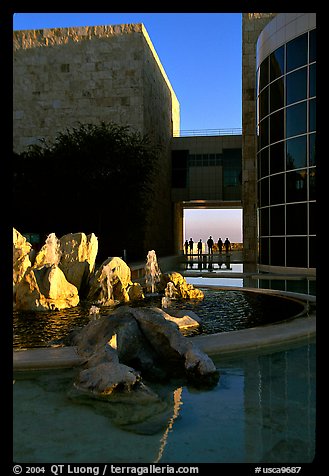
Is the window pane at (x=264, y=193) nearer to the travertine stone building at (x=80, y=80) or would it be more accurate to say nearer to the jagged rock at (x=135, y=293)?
the travertine stone building at (x=80, y=80)

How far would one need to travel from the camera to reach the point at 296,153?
22.8 meters

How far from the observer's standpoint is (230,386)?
4.91 m

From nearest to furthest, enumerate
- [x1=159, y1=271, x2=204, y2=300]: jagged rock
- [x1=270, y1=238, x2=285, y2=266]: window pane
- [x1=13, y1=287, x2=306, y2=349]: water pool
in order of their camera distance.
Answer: [x1=13, y1=287, x2=306, y2=349]: water pool → [x1=159, y1=271, x2=204, y2=300]: jagged rock → [x1=270, y1=238, x2=285, y2=266]: window pane

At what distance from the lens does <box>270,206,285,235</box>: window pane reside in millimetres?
23719

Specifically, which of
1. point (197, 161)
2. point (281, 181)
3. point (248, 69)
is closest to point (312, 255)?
point (281, 181)

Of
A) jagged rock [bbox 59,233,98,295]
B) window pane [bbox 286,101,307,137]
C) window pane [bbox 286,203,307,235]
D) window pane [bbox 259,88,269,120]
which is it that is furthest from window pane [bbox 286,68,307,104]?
jagged rock [bbox 59,233,98,295]

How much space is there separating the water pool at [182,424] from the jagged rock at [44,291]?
606 centimetres

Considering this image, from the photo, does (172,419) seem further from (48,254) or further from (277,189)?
(277,189)

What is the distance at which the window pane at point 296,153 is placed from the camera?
22328 millimetres

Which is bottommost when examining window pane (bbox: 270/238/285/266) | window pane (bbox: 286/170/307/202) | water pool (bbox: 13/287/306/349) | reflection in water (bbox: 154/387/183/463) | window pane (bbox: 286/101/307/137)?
water pool (bbox: 13/287/306/349)

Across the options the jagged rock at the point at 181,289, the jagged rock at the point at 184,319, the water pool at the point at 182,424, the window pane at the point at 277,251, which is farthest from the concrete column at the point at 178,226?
the water pool at the point at 182,424

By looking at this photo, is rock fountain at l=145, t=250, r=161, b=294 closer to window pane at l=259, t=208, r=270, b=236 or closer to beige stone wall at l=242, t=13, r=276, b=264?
window pane at l=259, t=208, r=270, b=236

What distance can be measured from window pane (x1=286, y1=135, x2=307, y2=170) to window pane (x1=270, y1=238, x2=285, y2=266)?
390cm
